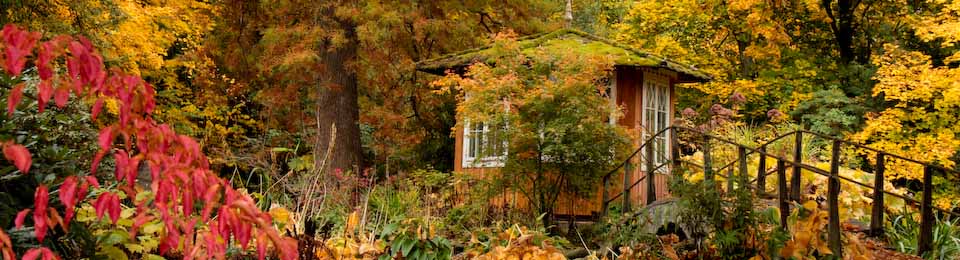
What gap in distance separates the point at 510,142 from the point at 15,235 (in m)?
6.26

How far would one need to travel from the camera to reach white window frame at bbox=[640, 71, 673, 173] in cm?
1178

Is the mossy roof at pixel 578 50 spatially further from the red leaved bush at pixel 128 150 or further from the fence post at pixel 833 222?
the red leaved bush at pixel 128 150

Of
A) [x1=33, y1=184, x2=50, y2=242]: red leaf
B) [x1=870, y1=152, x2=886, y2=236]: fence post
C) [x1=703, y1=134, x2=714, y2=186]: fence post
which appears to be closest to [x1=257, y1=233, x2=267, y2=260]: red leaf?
[x1=33, y1=184, x2=50, y2=242]: red leaf

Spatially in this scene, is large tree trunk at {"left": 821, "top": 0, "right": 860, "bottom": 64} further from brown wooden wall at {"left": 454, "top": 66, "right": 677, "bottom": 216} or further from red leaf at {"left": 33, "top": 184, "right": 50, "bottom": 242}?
red leaf at {"left": 33, "top": 184, "right": 50, "bottom": 242}

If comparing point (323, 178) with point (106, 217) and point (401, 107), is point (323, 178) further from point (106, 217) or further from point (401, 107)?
point (401, 107)

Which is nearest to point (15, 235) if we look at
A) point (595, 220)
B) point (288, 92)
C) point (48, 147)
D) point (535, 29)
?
point (48, 147)

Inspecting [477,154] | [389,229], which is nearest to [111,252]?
[389,229]

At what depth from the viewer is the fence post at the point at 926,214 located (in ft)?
22.7

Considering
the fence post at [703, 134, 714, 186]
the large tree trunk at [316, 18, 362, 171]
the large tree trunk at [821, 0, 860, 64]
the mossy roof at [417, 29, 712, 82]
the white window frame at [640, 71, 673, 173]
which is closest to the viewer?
the fence post at [703, 134, 714, 186]

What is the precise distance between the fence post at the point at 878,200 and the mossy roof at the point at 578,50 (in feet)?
12.5

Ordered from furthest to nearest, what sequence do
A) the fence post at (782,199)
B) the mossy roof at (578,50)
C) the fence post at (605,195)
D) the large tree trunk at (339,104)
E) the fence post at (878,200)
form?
the large tree trunk at (339,104), the mossy roof at (578,50), the fence post at (605,195), the fence post at (782,199), the fence post at (878,200)

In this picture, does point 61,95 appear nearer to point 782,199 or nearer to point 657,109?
point 782,199

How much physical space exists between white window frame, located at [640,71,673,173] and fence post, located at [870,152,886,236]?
3.77 metres

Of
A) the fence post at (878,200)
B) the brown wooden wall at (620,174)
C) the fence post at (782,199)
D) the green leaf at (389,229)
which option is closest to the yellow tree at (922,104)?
the brown wooden wall at (620,174)
